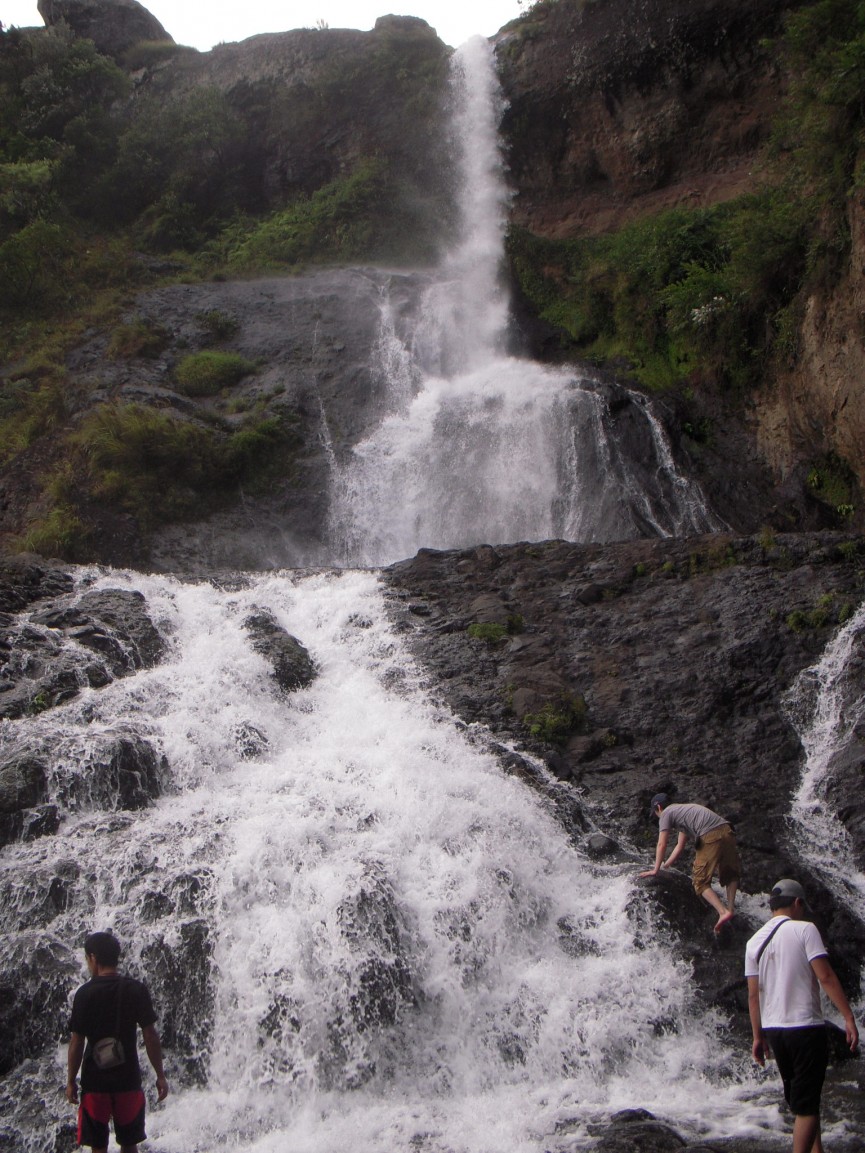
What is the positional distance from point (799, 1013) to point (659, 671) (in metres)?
6.79

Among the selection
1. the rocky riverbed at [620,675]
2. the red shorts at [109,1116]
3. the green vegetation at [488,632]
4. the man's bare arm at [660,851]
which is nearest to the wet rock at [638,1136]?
the rocky riverbed at [620,675]

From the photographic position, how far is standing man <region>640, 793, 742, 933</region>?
828cm

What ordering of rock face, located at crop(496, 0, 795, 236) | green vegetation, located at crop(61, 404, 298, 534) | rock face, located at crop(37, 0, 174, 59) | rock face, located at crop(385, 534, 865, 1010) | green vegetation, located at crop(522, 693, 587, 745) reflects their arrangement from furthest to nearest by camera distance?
rock face, located at crop(37, 0, 174, 59)
rock face, located at crop(496, 0, 795, 236)
green vegetation, located at crop(61, 404, 298, 534)
green vegetation, located at crop(522, 693, 587, 745)
rock face, located at crop(385, 534, 865, 1010)

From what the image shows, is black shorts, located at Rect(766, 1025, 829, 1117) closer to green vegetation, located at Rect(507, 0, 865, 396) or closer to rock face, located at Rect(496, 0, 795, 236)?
green vegetation, located at Rect(507, 0, 865, 396)

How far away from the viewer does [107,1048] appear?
5.29 meters

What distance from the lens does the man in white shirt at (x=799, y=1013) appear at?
5074mm

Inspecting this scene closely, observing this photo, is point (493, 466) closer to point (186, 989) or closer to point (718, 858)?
point (718, 858)

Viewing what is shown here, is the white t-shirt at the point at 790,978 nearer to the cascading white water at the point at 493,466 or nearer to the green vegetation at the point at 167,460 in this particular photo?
the cascading white water at the point at 493,466

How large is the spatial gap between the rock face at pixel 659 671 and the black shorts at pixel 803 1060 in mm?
2726

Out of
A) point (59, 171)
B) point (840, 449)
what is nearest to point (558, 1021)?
point (840, 449)

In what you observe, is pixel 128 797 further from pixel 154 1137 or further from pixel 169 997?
pixel 154 1137

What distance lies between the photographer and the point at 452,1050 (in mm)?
7477

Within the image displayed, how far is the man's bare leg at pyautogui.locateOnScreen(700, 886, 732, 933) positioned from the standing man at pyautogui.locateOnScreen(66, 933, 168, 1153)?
Answer: 5000 millimetres

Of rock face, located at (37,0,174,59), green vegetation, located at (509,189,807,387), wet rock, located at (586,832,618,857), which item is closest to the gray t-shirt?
wet rock, located at (586,832,618,857)
